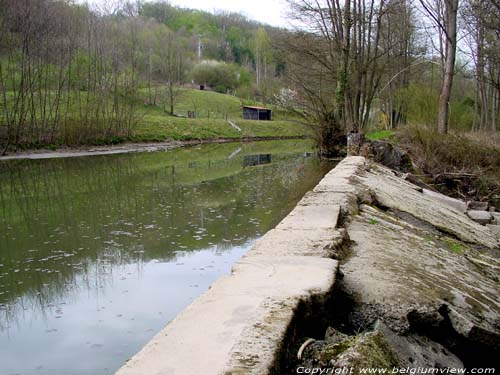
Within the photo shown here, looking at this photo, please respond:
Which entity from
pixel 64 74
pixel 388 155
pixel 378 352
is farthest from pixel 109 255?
pixel 64 74

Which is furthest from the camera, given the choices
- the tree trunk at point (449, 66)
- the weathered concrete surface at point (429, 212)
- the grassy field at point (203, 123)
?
the grassy field at point (203, 123)

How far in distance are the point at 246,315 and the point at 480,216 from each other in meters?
7.10

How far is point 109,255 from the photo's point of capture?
21.9 feet

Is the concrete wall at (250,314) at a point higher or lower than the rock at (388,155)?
lower

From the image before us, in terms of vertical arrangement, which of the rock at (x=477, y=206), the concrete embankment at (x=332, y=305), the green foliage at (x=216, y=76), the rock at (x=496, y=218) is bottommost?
the rock at (x=496, y=218)

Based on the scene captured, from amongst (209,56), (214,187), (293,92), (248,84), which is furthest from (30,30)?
(209,56)

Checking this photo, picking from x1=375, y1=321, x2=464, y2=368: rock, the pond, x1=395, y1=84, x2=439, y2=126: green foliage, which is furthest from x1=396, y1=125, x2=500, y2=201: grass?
x1=375, y1=321, x2=464, y2=368: rock

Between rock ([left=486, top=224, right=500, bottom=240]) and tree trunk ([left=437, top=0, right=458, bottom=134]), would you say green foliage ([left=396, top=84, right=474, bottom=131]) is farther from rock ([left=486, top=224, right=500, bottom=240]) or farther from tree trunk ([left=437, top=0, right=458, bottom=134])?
rock ([left=486, top=224, right=500, bottom=240])

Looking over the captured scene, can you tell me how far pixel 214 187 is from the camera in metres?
13.5

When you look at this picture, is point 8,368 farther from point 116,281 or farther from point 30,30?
point 30,30

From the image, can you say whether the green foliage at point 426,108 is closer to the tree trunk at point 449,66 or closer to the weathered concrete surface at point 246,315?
the tree trunk at point 449,66

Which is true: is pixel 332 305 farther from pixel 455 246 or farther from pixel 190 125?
pixel 190 125

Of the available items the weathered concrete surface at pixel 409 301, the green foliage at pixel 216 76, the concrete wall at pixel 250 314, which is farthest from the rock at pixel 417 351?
the green foliage at pixel 216 76

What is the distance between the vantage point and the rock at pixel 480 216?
8.33 metres
